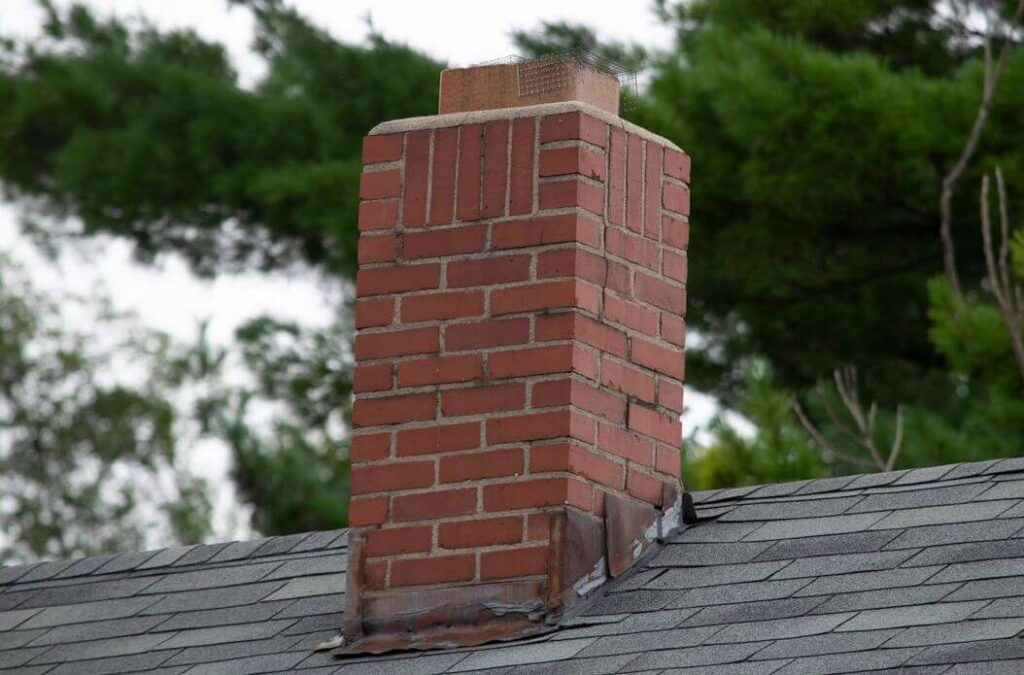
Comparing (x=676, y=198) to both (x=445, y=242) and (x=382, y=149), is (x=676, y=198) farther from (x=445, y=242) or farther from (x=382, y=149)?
(x=382, y=149)

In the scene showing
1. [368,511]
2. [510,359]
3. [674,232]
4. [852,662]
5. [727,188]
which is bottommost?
[852,662]

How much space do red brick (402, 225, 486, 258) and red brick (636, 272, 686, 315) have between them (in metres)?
0.42

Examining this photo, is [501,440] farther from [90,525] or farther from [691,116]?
[90,525]

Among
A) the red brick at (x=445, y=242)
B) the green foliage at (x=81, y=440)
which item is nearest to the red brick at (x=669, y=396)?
the red brick at (x=445, y=242)

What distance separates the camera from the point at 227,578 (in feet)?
19.0

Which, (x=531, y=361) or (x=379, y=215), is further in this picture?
(x=379, y=215)

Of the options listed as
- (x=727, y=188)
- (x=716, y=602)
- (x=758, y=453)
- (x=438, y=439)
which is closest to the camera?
(x=716, y=602)

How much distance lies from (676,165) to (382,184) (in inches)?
30.0

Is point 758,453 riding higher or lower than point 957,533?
higher

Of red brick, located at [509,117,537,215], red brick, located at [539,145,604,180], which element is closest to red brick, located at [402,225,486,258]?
red brick, located at [509,117,537,215]

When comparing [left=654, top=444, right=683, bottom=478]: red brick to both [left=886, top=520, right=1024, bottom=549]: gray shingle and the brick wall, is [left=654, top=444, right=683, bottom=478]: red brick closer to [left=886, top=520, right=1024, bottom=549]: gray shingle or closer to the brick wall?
the brick wall

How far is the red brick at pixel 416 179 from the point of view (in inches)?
209

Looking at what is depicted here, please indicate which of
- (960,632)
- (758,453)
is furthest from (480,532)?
(758,453)

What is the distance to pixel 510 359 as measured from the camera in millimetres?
5062
